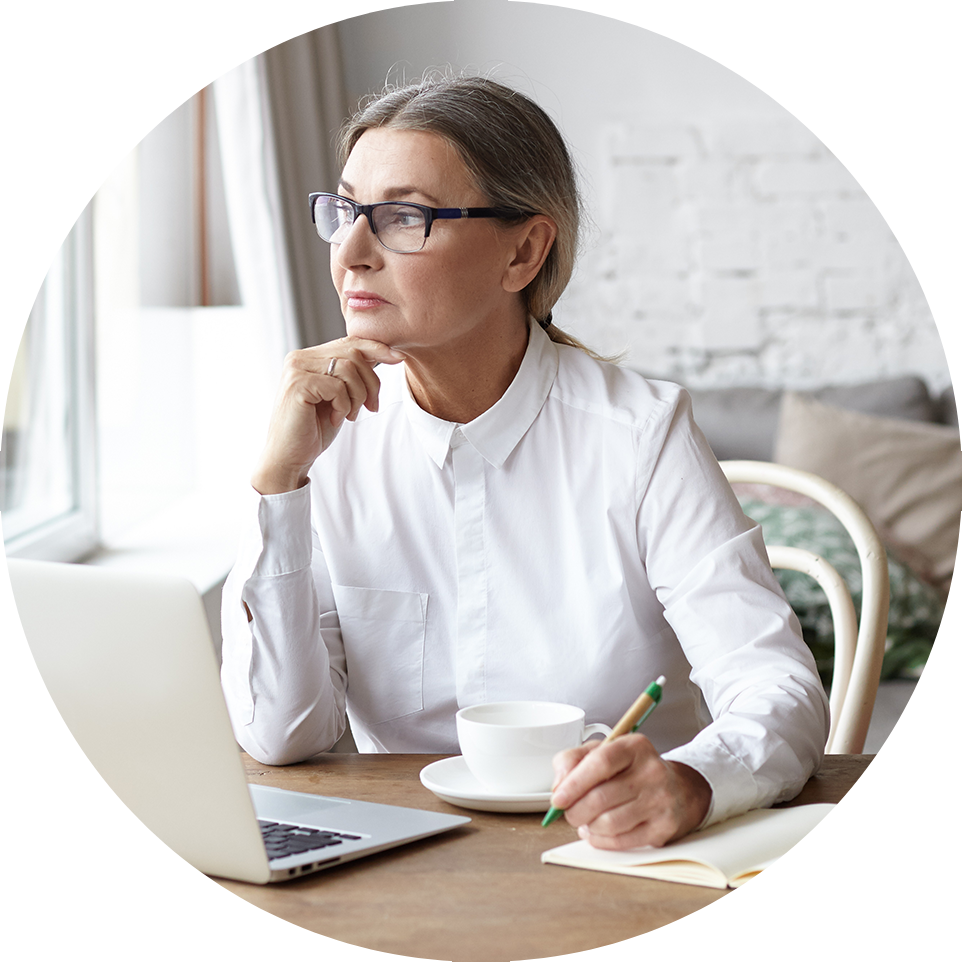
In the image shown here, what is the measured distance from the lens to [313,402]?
121 centimetres

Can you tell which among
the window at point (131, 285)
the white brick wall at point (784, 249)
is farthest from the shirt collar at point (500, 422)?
the white brick wall at point (784, 249)

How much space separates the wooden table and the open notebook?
10mm

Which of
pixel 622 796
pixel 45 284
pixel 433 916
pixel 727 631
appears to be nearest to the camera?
pixel 433 916

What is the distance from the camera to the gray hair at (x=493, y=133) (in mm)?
1241

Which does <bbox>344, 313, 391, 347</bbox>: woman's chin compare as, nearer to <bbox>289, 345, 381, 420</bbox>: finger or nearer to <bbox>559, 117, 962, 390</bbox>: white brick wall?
<bbox>289, 345, 381, 420</bbox>: finger

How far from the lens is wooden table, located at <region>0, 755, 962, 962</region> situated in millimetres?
674

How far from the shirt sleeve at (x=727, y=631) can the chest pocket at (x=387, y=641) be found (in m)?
0.27

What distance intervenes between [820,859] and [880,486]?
2.15 meters

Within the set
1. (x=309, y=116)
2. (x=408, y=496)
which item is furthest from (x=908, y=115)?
(x=408, y=496)

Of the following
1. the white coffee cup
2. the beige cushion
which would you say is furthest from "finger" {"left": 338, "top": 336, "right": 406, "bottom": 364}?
the beige cushion

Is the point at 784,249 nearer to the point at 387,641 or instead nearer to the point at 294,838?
the point at 387,641

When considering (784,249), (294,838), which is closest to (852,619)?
(294,838)

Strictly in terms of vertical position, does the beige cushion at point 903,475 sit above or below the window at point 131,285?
below

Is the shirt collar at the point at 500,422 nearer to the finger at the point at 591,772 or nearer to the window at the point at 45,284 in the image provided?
the finger at the point at 591,772
